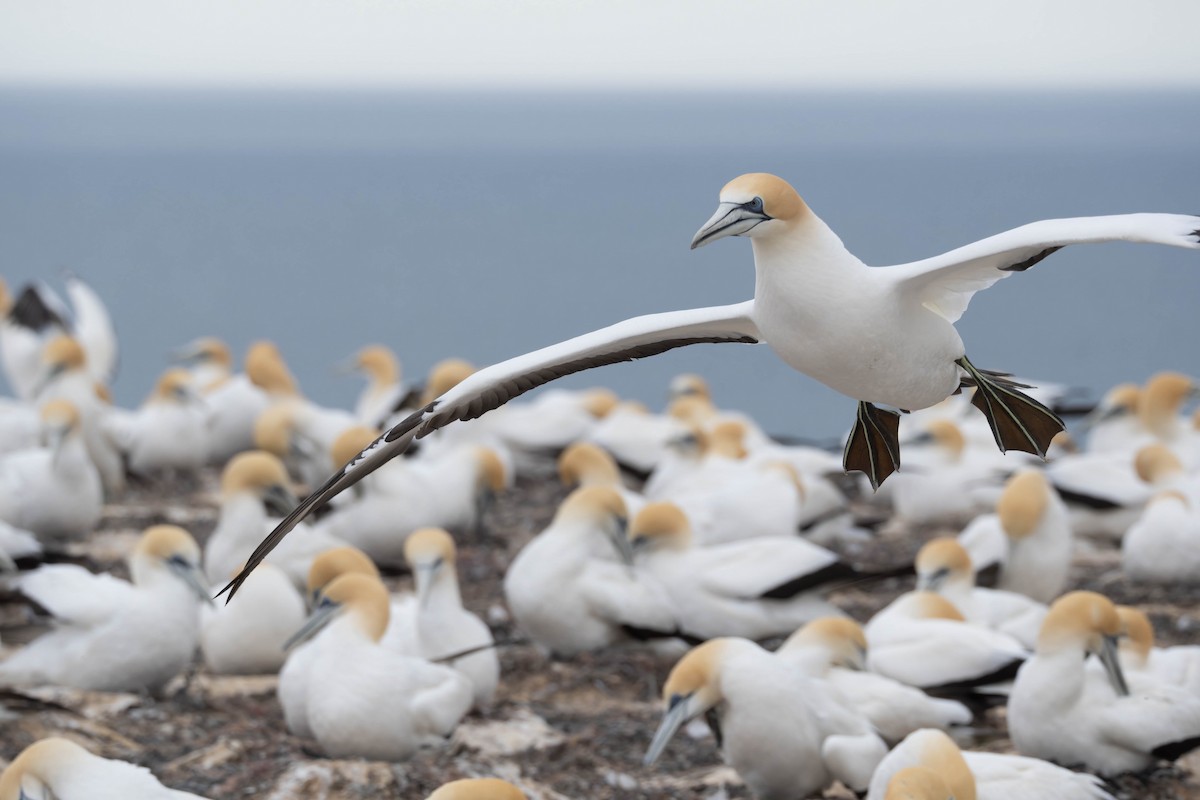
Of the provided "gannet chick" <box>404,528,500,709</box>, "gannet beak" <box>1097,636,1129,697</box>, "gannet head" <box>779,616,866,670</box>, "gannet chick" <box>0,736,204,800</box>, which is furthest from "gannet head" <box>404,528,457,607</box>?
"gannet beak" <box>1097,636,1129,697</box>

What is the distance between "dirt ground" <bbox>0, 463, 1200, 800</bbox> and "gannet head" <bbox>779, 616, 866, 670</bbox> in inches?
17.2

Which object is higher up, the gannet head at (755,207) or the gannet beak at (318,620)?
the gannet head at (755,207)

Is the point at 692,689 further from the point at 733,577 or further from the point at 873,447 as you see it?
the point at 733,577

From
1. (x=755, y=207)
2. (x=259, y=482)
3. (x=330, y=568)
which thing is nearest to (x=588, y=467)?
(x=259, y=482)

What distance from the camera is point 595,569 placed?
671 cm

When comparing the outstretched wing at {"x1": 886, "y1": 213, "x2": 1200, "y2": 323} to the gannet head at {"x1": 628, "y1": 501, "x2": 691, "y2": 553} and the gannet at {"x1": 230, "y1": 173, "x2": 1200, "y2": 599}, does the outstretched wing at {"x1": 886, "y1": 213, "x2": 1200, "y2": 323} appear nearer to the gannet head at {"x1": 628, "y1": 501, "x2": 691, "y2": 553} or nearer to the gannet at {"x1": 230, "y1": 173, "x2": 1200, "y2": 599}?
the gannet at {"x1": 230, "y1": 173, "x2": 1200, "y2": 599}

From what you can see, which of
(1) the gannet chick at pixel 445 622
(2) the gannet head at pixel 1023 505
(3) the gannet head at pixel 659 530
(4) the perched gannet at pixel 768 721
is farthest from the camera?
(2) the gannet head at pixel 1023 505

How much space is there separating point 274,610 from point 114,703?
715mm

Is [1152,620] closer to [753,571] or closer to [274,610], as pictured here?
[753,571]

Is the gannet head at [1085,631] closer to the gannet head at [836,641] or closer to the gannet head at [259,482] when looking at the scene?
the gannet head at [836,641]

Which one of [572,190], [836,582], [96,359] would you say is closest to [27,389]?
[96,359]

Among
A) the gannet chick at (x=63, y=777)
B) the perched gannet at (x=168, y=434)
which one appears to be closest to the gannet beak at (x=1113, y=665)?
the gannet chick at (x=63, y=777)

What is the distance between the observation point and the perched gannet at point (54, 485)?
27.4 feet

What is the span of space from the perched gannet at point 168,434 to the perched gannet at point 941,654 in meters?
6.08
